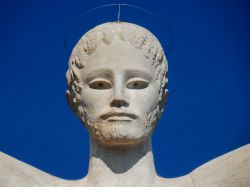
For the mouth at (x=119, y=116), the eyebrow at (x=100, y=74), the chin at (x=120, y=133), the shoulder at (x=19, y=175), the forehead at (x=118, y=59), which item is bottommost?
the shoulder at (x=19, y=175)

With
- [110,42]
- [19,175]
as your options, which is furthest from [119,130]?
[19,175]

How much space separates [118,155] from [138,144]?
330mm

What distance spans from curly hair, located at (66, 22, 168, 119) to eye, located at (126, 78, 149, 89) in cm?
31

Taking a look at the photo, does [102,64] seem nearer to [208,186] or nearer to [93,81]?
[93,81]

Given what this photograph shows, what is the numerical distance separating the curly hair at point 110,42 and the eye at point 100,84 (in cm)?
26

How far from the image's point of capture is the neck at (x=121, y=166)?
13.7 m

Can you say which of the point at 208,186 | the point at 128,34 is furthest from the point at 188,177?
the point at 128,34

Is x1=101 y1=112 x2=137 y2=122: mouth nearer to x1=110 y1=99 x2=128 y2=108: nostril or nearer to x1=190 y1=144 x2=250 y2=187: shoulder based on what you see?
x1=110 y1=99 x2=128 y2=108: nostril

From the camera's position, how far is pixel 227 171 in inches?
541

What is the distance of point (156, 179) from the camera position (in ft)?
45.8

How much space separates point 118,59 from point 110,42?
0.34 meters

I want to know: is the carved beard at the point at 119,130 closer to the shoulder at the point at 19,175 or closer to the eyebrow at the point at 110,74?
the eyebrow at the point at 110,74

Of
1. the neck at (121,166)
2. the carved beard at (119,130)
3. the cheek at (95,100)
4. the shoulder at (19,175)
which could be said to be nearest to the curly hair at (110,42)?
the cheek at (95,100)

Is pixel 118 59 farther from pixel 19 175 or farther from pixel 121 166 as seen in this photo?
pixel 19 175
